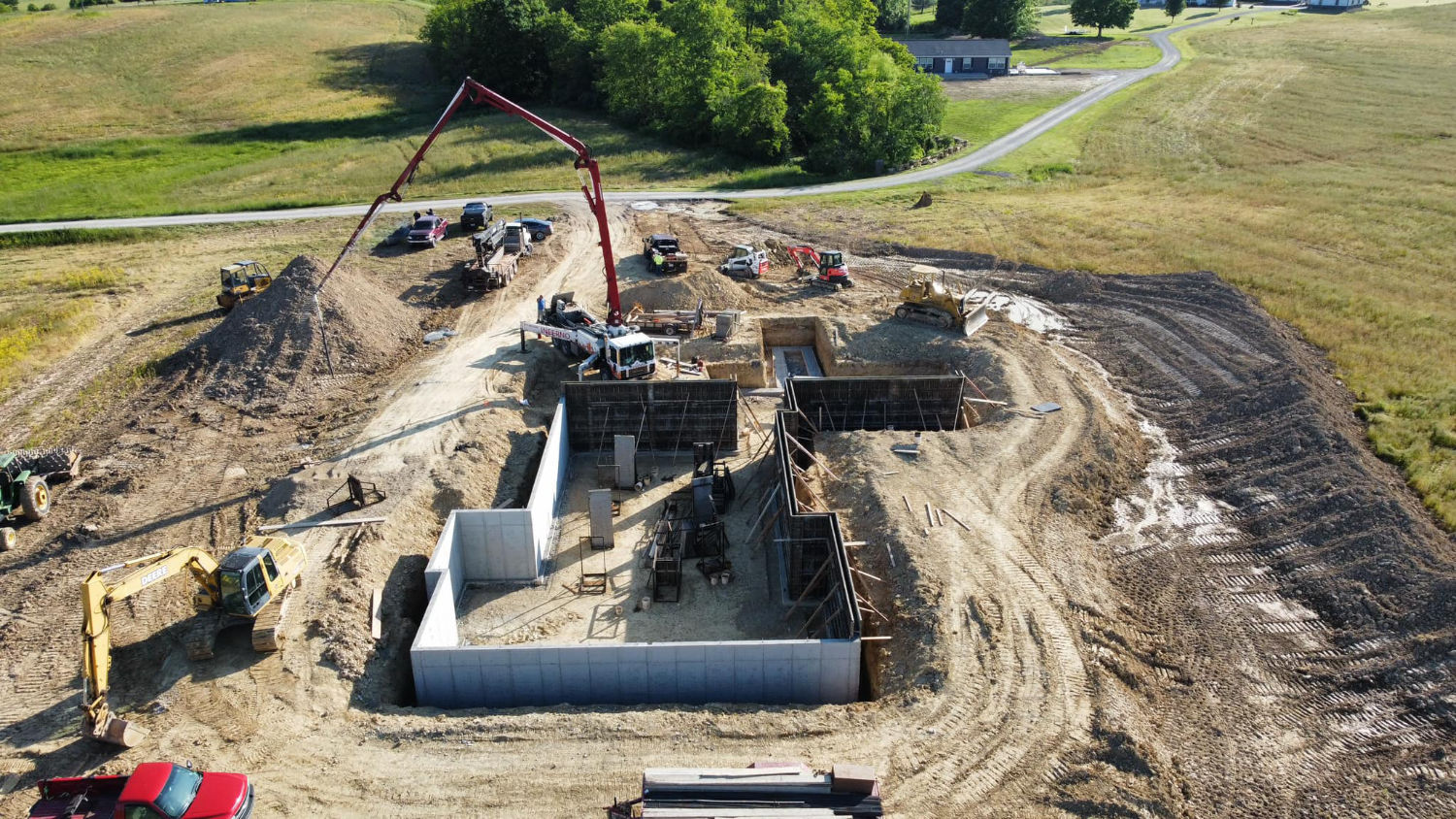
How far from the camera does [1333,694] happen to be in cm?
1569

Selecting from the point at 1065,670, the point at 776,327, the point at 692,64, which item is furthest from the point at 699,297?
the point at 692,64

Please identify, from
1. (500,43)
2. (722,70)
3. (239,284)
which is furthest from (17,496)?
(500,43)

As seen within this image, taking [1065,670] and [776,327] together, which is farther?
[776,327]

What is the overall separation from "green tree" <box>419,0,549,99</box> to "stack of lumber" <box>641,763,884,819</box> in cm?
7404

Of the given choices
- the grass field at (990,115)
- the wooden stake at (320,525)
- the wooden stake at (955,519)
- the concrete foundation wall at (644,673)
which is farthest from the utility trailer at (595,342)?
the grass field at (990,115)

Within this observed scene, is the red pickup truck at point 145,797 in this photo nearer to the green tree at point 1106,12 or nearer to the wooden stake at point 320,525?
the wooden stake at point 320,525

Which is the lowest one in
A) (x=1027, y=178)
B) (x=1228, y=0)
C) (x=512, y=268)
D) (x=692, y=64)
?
(x=512, y=268)

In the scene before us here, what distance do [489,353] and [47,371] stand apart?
15457mm

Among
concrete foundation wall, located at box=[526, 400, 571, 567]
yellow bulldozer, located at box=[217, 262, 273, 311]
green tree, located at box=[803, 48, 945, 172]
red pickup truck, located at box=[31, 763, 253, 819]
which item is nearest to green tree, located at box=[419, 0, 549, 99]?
green tree, located at box=[803, 48, 945, 172]

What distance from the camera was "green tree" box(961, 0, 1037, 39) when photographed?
9869cm

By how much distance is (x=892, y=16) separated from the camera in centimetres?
10219

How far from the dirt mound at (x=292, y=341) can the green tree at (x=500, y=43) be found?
50.8m

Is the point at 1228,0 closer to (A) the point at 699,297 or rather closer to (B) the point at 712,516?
(A) the point at 699,297

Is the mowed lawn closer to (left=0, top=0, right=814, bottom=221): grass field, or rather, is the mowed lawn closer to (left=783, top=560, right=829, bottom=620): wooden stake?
(left=783, top=560, right=829, bottom=620): wooden stake
